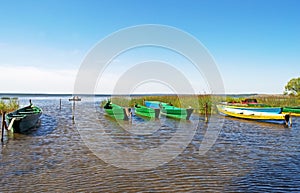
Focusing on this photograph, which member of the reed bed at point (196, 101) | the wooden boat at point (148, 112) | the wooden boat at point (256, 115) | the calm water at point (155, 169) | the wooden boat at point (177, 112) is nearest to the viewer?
the calm water at point (155, 169)

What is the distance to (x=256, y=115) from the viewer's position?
24.3 meters

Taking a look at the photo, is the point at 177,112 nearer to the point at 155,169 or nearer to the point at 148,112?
the point at 148,112

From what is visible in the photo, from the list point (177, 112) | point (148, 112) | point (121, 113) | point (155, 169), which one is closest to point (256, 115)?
point (177, 112)

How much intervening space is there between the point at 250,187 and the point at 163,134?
10.0m

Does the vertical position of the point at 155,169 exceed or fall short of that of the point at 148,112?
it falls short

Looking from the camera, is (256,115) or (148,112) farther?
(148,112)

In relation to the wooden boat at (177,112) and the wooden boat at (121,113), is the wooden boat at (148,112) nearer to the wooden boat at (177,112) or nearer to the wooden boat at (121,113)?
the wooden boat at (177,112)

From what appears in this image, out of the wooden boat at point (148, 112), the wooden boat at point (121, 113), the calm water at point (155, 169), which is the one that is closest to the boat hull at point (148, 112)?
the wooden boat at point (148, 112)

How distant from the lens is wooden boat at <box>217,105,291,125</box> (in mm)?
21719

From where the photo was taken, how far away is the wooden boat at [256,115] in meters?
21.7

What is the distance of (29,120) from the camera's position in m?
17.3

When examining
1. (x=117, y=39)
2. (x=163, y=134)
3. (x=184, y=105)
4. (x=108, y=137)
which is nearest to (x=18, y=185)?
(x=108, y=137)

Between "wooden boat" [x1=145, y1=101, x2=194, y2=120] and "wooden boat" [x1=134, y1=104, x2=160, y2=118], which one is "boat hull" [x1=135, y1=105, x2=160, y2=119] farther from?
"wooden boat" [x1=145, y1=101, x2=194, y2=120]

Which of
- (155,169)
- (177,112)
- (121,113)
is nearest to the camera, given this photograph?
(155,169)
